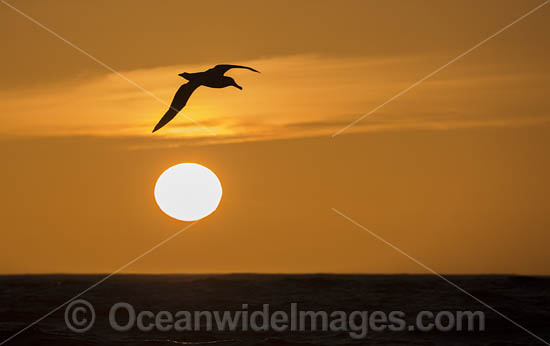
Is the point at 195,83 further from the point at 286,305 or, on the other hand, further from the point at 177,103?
the point at 286,305

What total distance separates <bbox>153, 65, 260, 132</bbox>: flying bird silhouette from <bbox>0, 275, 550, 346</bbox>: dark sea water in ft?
32.8

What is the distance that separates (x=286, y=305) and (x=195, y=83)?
61.4 feet

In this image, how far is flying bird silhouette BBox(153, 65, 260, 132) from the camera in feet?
54.2

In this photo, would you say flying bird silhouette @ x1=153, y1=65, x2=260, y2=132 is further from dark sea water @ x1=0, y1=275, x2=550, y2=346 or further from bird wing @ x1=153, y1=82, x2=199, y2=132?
dark sea water @ x1=0, y1=275, x2=550, y2=346

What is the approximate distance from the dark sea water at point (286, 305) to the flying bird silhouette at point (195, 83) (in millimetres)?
10000

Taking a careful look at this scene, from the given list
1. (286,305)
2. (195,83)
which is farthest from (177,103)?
(286,305)

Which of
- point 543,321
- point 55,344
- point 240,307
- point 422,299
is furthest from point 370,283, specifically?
point 55,344

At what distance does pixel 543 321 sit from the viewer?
29.6 m

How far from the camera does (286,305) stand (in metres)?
34.5

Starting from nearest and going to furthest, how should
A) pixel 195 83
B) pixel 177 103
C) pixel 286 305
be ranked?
pixel 177 103 → pixel 195 83 → pixel 286 305

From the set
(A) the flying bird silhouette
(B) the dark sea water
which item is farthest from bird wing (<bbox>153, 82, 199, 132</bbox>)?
(B) the dark sea water

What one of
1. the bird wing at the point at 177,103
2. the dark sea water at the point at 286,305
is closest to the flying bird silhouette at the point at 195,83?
the bird wing at the point at 177,103

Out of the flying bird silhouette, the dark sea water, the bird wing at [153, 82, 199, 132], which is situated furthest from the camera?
the dark sea water

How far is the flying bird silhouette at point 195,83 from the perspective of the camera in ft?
54.2
